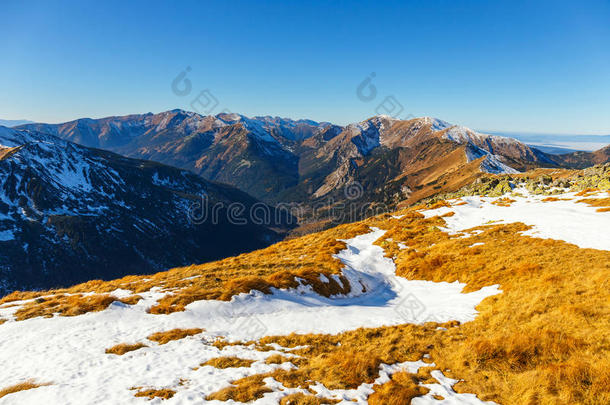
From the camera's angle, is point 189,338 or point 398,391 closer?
point 398,391

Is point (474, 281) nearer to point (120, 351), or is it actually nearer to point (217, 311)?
point (217, 311)

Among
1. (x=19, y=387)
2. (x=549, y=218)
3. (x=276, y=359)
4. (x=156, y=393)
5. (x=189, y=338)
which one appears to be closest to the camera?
(x=156, y=393)

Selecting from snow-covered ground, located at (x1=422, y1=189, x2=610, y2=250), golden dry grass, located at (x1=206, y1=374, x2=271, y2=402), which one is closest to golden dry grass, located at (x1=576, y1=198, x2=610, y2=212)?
snow-covered ground, located at (x1=422, y1=189, x2=610, y2=250)

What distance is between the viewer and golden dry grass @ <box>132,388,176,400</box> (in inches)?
366

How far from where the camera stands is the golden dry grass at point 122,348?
41.3 feet

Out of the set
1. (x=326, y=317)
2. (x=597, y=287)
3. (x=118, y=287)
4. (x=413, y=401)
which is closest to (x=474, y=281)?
(x=597, y=287)

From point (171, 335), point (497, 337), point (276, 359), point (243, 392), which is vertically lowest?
point (276, 359)

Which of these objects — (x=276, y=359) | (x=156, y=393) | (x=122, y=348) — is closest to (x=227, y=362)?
(x=276, y=359)

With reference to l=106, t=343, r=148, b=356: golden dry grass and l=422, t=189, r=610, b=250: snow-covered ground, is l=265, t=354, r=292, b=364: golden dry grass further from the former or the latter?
l=422, t=189, r=610, b=250: snow-covered ground

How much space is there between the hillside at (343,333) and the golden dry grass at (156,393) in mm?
46

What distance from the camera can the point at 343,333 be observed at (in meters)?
15.8

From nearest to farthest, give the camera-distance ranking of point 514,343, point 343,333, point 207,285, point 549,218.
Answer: point 514,343, point 343,333, point 207,285, point 549,218

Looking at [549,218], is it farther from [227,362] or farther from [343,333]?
[227,362]

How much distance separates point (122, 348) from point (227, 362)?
5253 millimetres
